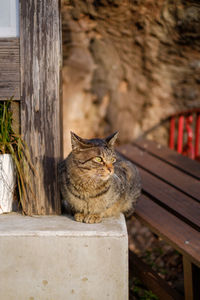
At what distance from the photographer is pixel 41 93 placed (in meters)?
2.15

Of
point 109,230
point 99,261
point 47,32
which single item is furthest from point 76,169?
point 47,32

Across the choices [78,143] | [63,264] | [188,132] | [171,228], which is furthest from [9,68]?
[188,132]

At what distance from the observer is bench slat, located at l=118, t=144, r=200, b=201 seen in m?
2.79

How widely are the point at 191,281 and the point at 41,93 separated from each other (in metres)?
1.51

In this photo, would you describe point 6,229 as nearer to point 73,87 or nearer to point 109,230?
point 109,230

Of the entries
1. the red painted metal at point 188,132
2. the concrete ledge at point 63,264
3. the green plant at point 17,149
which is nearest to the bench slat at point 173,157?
the red painted metal at point 188,132

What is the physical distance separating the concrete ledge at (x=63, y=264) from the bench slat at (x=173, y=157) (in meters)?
1.37

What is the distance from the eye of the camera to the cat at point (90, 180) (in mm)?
2146

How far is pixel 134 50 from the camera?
4191 millimetres

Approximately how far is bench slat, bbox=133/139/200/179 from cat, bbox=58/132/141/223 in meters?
1.13

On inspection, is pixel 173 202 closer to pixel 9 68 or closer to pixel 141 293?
pixel 141 293

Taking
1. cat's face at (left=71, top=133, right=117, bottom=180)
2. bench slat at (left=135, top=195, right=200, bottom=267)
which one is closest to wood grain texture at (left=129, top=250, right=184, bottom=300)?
bench slat at (left=135, top=195, right=200, bottom=267)

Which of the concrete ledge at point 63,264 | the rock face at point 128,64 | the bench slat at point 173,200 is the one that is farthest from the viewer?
the rock face at point 128,64

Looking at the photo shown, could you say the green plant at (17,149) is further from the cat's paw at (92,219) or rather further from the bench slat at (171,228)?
the bench slat at (171,228)
